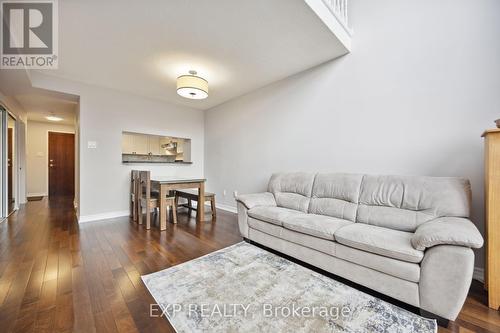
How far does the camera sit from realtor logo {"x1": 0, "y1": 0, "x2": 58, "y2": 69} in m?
1.89

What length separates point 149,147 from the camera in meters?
7.25

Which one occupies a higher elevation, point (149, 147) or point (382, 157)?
point (149, 147)

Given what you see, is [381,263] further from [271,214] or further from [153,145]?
[153,145]

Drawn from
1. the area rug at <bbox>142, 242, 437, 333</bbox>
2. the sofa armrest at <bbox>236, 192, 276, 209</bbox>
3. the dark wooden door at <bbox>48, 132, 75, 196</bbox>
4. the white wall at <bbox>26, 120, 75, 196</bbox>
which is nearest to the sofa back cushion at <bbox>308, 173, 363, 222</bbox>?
the sofa armrest at <bbox>236, 192, 276, 209</bbox>

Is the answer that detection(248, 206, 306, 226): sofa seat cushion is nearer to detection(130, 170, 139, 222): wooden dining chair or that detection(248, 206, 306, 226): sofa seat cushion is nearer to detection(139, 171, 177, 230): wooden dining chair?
detection(139, 171, 177, 230): wooden dining chair

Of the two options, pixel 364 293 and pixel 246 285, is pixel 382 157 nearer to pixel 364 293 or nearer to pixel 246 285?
pixel 364 293

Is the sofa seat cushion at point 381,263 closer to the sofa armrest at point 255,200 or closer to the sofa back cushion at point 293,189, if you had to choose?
the sofa back cushion at point 293,189

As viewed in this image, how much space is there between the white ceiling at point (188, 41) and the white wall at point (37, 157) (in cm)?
437

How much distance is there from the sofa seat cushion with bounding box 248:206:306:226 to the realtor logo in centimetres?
283

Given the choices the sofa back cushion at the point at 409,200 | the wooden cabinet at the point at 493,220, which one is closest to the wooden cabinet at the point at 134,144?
the sofa back cushion at the point at 409,200

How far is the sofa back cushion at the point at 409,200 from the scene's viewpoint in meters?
1.75

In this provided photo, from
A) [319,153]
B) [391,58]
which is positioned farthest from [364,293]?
[391,58]

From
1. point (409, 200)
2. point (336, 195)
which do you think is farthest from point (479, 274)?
point (336, 195)

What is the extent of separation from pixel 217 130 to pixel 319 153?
2.70 m
